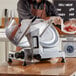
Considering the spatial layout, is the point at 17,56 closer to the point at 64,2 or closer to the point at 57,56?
the point at 57,56

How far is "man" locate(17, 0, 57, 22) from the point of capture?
2143 mm

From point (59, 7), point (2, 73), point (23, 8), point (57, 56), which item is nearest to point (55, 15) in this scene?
point (59, 7)

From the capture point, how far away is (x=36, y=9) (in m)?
2.16

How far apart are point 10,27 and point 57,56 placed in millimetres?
370

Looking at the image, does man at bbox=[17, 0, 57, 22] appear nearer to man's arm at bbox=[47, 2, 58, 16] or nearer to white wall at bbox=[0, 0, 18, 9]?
man's arm at bbox=[47, 2, 58, 16]

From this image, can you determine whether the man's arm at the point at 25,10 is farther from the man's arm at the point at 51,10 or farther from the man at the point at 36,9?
the man's arm at the point at 51,10

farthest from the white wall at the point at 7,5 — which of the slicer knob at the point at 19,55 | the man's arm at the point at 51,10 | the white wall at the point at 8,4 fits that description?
the slicer knob at the point at 19,55

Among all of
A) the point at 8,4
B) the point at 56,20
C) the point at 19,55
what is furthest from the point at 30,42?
the point at 8,4

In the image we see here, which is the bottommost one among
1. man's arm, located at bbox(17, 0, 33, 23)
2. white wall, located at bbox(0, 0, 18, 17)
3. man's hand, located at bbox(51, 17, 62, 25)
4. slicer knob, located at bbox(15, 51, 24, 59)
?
slicer knob, located at bbox(15, 51, 24, 59)

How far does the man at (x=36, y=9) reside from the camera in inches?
84.4

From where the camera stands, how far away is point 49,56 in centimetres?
152

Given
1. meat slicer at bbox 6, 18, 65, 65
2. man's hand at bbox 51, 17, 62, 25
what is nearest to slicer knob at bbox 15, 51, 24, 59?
meat slicer at bbox 6, 18, 65, 65

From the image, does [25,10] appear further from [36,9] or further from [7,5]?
[7,5]

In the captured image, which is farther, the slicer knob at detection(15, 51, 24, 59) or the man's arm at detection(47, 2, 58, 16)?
the man's arm at detection(47, 2, 58, 16)
